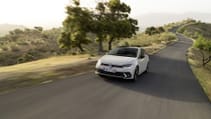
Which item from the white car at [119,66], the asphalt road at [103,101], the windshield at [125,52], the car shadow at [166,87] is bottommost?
the car shadow at [166,87]

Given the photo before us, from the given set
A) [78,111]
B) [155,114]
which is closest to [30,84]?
[78,111]

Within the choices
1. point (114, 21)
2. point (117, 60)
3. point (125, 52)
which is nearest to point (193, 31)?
point (114, 21)

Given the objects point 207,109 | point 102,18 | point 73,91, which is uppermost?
point 102,18

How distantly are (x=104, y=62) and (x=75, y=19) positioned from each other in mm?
22350

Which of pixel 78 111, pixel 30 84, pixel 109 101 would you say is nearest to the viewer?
pixel 78 111

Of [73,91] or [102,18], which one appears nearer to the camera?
[73,91]

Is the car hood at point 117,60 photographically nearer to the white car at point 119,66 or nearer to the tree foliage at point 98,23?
the white car at point 119,66

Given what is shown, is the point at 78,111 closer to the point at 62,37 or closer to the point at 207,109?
the point at 207,109

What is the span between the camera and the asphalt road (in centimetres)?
778

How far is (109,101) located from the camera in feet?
31.4

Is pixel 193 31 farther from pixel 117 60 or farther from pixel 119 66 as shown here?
pixel 119 66

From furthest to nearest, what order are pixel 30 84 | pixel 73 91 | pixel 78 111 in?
1. pixel 30 84
2. pixel 73 91
3. pixel 78 111

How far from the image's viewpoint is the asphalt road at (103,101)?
25.5 feet

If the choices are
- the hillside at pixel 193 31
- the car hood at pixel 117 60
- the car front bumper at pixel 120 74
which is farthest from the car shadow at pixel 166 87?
the hillside at pixel 193 31
